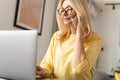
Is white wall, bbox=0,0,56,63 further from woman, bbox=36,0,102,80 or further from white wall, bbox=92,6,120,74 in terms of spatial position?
white wall, bbox=92,6,120,74

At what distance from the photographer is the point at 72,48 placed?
121 cm

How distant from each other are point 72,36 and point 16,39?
493 millimetres

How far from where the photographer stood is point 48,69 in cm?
119

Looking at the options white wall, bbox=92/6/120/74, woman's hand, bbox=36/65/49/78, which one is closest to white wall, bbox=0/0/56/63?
woman's hand, bbox=36/65/49/78

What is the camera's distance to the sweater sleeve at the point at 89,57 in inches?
41.8

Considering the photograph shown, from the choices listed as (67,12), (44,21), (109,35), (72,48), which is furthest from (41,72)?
(109,35)

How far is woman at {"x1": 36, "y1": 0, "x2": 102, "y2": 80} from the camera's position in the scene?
3.55 feet

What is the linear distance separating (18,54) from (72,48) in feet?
1.44

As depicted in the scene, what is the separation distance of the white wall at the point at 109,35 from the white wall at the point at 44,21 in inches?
116

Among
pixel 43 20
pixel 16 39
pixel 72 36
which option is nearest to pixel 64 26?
pixel 72 36

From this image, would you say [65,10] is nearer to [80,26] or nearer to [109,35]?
[80,26]

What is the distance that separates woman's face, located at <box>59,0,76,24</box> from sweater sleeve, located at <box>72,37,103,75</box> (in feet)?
0.60

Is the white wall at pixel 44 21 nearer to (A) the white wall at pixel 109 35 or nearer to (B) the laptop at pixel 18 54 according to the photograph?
(B) the laptop at pixel 18 54

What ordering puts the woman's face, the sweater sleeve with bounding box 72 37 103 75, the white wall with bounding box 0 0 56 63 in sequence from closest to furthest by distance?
the sweater sleeve with bounding box 72 37 103 75 → the woman's face → the white wall with bounding box 0 0 56 63
